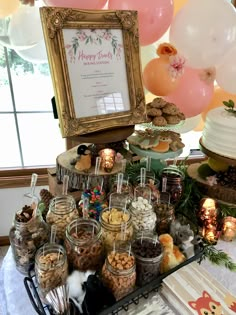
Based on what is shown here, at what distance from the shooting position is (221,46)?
107cm

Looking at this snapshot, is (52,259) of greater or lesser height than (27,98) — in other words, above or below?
below

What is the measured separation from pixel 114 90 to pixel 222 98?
679mm

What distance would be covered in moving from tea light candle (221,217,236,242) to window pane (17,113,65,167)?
1276 millimetres

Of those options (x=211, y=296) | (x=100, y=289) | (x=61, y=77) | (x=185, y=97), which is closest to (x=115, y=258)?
(x=100, y=289)

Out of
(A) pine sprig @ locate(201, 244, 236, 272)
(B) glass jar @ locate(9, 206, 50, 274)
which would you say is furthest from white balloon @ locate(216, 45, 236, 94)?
(B) glass jar @ locate(9, 206, 50, 274)

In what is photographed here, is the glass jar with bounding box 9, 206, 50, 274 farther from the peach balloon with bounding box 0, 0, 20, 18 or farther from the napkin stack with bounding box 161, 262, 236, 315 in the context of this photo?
the peach balloon with bounding box 0, 0, 20, 18

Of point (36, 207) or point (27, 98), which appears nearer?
point (36, 207)

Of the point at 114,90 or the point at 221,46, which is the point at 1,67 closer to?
the point at 114,90

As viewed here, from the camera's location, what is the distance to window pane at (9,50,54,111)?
1.72 m

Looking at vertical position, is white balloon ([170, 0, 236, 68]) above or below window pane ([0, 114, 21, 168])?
above

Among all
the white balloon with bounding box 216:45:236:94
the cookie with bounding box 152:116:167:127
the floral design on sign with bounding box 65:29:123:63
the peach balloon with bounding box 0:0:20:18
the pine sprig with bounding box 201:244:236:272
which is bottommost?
the pine sprig with bounding box 201:244:236:272

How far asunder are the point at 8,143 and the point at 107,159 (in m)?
1.13

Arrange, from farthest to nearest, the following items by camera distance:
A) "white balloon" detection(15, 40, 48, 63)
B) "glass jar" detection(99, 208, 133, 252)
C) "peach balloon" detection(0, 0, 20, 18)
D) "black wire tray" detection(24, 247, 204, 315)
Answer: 1. "white balloon" detection(15, 40, 48, 63)
2. "peach balloon" detection(0, 0, 20, 18)
3. "glass jar" detection(99, 208, 133, 252)
4. "black wire tray" detection(24, 247, 204, 315)

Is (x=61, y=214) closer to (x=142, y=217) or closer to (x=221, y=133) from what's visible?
(x=142, y=217)
